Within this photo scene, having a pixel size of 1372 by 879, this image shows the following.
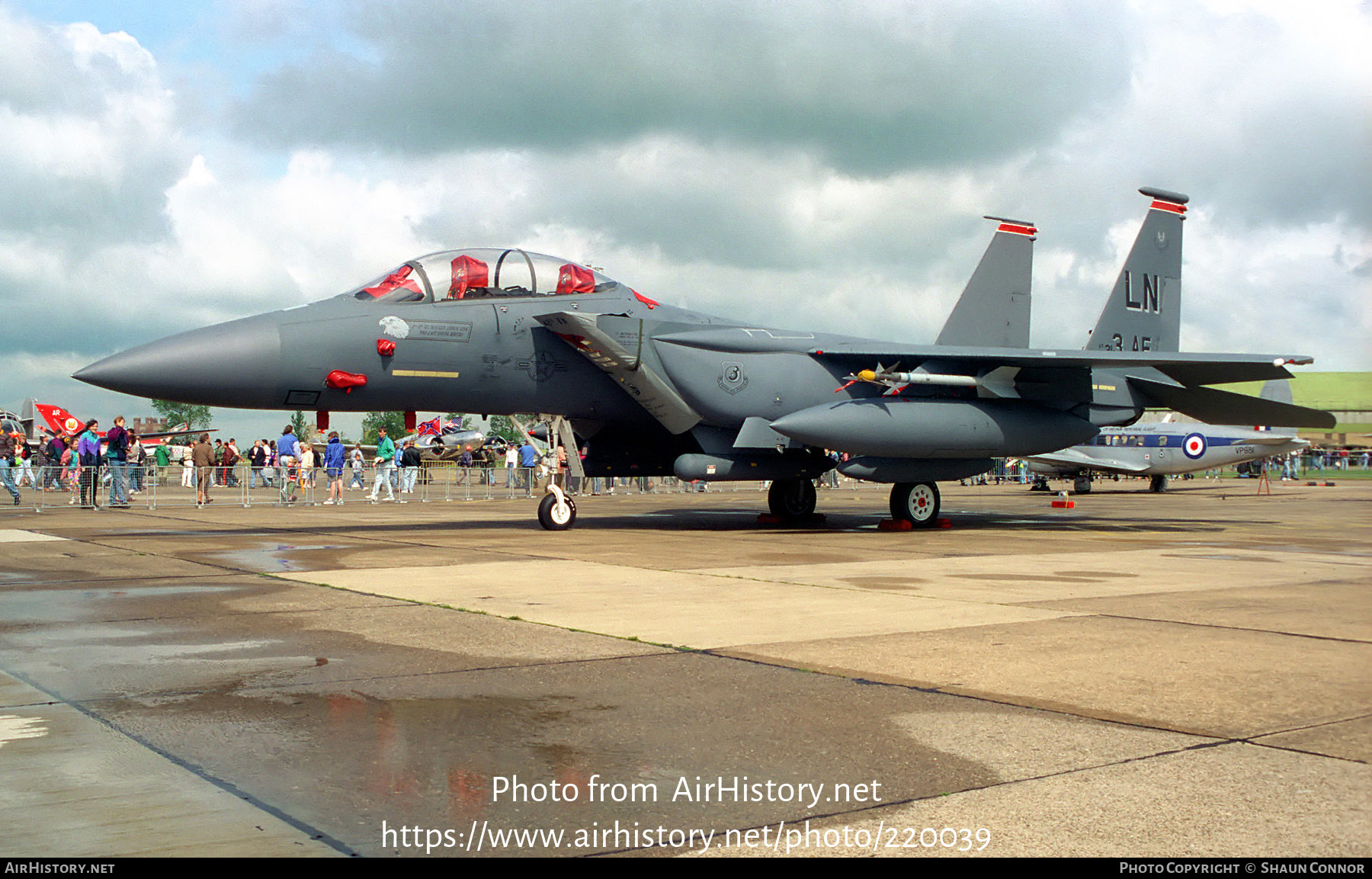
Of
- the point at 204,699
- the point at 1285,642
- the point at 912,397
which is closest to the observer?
the point at 204,699

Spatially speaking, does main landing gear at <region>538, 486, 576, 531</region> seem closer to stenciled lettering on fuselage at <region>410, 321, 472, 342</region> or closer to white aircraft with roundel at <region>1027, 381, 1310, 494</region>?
stenciled lettering on fuselage at <region>410, 321, 472, 342</region>

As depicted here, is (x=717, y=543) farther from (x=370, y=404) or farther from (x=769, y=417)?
(x=370, y=404)

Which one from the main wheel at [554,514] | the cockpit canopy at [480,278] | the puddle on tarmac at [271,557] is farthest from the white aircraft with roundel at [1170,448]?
the puddle on tarmac at [271,557]

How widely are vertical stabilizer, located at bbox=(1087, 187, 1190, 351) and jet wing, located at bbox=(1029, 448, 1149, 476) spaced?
12167 mm

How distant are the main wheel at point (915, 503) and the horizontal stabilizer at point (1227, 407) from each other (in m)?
3.71

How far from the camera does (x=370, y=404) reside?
12.2 metres

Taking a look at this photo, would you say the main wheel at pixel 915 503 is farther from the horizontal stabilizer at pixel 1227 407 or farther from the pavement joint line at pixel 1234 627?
the pavement joint line at pixel 1234 627

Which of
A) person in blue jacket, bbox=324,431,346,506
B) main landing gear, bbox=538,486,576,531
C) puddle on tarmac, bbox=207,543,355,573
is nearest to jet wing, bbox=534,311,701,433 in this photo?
main landing gear, bbox=538,486,576,531

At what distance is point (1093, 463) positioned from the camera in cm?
3097

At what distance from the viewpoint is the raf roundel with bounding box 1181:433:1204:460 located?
104 ft

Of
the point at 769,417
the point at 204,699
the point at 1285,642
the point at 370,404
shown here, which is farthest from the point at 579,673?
the point at 769,417

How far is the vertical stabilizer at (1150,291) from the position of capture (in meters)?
18.3
